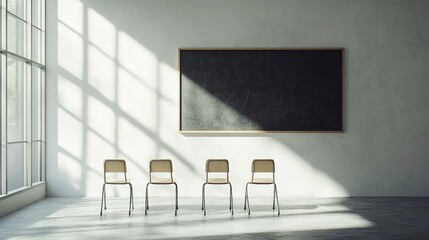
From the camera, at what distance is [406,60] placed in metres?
10.1

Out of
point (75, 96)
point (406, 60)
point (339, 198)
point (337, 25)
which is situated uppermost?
point (337, 25)

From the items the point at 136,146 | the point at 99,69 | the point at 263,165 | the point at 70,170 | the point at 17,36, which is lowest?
the point at 70,170

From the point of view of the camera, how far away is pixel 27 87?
30.9 ft

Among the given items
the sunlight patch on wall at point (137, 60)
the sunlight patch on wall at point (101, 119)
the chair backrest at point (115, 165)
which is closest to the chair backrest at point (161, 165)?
the chair backrest at point (115, 165)

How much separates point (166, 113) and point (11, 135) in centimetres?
305

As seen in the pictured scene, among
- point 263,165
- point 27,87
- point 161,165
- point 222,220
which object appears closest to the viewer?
point 222,220

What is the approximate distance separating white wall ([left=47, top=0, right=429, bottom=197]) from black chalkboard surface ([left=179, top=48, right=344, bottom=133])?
18 centimetres

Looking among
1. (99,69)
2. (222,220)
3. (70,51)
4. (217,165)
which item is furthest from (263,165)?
(70,51)

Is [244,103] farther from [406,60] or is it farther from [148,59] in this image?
[406,60]

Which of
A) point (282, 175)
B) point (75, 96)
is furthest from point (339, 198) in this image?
point (75, 96)

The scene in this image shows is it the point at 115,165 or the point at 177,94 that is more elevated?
the point at 177,94

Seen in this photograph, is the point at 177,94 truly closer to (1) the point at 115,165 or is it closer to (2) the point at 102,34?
(2) the point at 102,34

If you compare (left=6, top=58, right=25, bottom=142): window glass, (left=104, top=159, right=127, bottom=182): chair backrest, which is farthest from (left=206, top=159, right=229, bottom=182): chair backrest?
(left=6, top=58, right=25, bottom=142): window glass

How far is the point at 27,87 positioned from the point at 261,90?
14.0 ft
